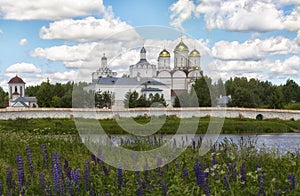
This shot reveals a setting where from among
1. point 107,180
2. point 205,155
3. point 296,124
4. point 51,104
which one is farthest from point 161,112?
point 107,180

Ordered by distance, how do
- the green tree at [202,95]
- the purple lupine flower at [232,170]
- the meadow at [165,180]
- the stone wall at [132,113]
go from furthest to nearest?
the green tree at [202,95]
the stone wall at [132,113]
the purple lupine flower at [232,170]
the meadow at [165,180]

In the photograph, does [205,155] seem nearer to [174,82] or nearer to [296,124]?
[296,124]

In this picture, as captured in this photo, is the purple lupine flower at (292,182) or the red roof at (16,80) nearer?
the purple lupine flower at (292,182)

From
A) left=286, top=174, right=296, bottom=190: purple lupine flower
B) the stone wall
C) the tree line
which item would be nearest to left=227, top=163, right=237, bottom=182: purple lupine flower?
left=286, top=174, right=296, bottom=190: purple lupine flower

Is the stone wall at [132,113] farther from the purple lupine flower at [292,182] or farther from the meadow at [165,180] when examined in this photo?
the purple lupine flower at [292,182]

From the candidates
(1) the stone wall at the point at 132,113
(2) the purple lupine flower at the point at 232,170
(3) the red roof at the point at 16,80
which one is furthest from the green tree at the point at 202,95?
(3) the red roof at the point at 16,80

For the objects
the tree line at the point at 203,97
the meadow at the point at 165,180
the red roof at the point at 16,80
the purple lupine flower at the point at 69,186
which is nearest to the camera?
the meadow at the point at 165,180

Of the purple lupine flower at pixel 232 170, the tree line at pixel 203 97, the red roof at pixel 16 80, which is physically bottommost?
the purple lupine flower at pixel 232 170

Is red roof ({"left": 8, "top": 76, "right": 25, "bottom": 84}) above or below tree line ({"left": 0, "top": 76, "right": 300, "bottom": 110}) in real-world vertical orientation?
above

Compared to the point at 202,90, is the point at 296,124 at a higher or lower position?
lower

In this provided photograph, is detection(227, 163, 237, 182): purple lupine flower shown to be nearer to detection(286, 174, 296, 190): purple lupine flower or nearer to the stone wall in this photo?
detection(286, 174, 296, 190): purple lupine flower

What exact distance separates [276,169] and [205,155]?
1986mm

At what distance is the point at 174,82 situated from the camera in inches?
2379

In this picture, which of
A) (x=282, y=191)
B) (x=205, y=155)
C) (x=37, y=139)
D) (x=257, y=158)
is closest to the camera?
(x=282, y=191)
